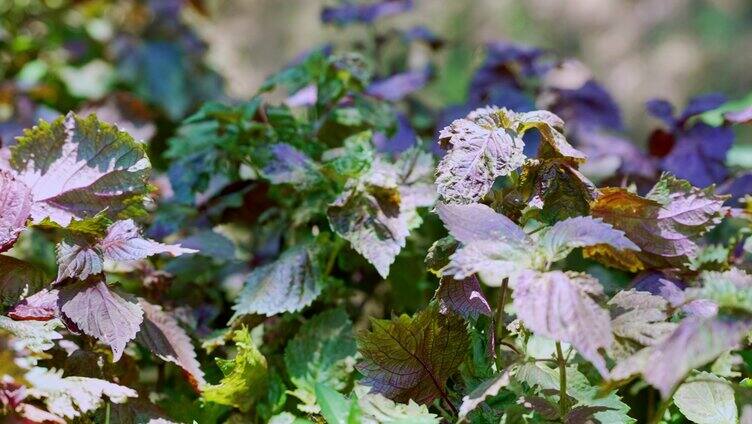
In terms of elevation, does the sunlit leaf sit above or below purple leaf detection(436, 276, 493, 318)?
above

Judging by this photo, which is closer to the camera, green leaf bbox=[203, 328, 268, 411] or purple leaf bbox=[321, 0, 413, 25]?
green leaf bbox=[203, 328, 268, 411]

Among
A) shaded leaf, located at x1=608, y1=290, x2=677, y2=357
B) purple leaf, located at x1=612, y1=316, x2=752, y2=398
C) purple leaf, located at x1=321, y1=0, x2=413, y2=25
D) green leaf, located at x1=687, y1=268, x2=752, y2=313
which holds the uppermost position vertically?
green leaf, located at x1=687, y1=268, x2=752, y2=313

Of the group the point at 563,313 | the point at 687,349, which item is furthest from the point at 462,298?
the point at 687,349

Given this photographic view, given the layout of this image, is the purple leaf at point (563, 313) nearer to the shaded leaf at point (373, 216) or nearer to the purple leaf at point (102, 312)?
the shaded leaf at point (373, 216)

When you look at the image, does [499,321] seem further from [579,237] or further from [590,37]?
[590,37]

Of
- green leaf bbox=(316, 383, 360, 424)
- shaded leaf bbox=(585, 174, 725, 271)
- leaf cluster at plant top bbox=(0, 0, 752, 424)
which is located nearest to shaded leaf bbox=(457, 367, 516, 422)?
leaf cluster at plant top bbox=(0, 0, 752, 424)

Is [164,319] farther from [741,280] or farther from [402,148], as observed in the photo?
[741,280]

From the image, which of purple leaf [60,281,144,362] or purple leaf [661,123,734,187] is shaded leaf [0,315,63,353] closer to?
purple leaf [60,281,144,362]
